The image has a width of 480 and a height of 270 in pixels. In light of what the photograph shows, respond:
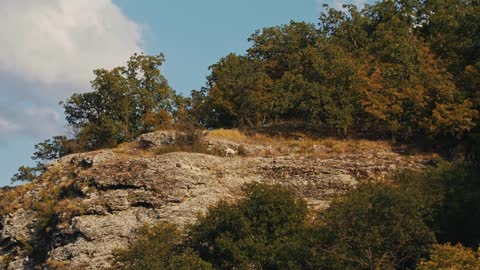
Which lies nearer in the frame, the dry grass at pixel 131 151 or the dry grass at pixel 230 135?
the dry grass at pixel 131 151

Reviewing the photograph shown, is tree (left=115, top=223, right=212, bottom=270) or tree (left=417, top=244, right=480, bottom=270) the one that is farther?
tree (left=115, top=223, right=212, bottom=270)

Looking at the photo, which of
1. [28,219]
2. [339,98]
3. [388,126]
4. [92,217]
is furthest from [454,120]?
[28,219]

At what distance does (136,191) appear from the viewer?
49125 mm

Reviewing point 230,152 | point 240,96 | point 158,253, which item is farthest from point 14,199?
point 240,96

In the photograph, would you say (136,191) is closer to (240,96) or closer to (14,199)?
(14,199)

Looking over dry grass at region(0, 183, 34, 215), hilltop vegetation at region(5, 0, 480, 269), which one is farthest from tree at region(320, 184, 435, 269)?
dry grass at region(0, 183, 34, 215)

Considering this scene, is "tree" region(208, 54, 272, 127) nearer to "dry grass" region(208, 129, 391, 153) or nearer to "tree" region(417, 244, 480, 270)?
"dry grass" region(208, 129, 391, 153)

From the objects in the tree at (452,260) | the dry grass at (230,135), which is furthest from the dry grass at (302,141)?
the tree at (452,260)

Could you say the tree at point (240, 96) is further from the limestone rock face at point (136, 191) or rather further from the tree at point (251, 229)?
the tree at point (251, 229)

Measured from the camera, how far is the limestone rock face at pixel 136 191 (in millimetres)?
46719

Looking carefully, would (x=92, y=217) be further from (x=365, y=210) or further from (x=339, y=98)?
(x=339, y=98)

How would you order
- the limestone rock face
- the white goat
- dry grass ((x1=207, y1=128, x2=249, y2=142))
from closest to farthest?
the limestone rock face
the white goat
dry grass ((x1=207, y1=128, x2=249, y2=142))

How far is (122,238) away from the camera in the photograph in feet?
151

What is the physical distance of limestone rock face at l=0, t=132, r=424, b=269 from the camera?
1839 inches
